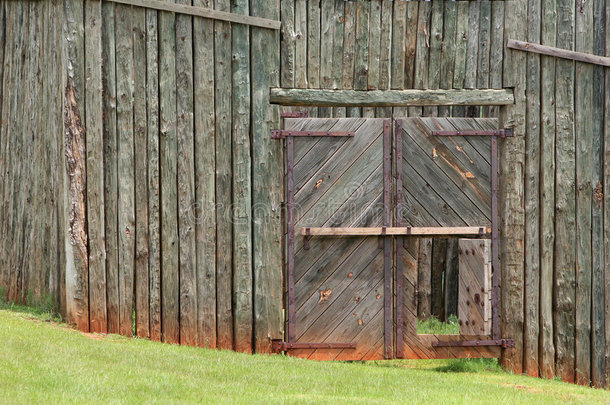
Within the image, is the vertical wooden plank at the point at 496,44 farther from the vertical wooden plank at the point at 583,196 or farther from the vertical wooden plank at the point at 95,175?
the vertical wooden plank at the point at 95,175

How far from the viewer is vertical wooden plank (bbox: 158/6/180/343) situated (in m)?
8.83

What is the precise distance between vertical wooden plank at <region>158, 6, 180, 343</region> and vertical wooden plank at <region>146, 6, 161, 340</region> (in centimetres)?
5

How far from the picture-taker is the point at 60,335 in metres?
8.04

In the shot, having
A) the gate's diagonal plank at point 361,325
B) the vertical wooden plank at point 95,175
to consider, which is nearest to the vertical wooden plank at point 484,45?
the gate's diagonal plank at point 361,325

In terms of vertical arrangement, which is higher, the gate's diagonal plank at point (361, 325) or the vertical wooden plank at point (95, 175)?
the vertical wooden plank at point (95, 175)

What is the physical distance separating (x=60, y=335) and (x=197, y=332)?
1.55 metres

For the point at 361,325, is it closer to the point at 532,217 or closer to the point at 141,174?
the point at 532,217

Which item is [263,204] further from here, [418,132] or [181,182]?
[418,132]

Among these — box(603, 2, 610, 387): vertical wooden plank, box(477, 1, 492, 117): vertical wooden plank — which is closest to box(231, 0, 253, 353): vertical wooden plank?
box(477, 1, 492, 117): vertical wooden plank

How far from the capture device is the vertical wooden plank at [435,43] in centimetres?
916

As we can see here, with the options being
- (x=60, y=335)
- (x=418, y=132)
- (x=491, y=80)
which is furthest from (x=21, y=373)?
(x=491, y=80)

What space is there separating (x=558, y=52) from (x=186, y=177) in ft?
15.1

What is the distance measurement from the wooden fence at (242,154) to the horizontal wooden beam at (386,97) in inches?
4.4

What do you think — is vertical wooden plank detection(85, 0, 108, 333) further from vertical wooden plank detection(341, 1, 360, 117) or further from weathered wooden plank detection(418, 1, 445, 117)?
weathered wooden plank detection(418, 1, 445, 117)
